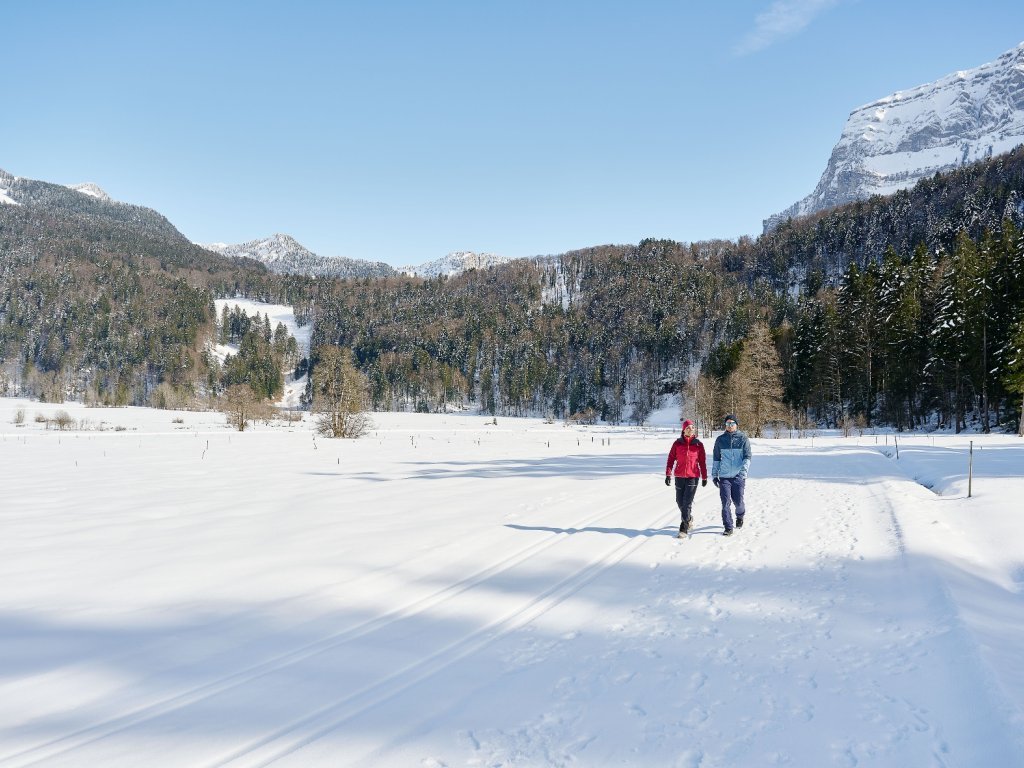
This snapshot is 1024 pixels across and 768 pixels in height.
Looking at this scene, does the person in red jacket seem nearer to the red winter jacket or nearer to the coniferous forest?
the red winter jacket

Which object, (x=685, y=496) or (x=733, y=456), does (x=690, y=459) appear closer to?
(x=685, y=496)

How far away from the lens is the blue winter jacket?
9922mm

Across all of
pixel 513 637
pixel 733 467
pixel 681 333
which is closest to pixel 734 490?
pixel 733 467

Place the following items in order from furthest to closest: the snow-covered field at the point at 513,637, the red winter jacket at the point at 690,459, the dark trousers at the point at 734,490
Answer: the dark trousers at the point at 734,490, the red winter jacket at the point at 690,459, the snow-covered field at the point at 513,637

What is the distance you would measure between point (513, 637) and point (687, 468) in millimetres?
5521

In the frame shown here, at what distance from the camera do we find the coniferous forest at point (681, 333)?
43.1 m

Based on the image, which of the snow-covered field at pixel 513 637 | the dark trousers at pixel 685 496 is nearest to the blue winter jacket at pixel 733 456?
the dark trousers at pixel 685 496

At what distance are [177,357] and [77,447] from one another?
439ft

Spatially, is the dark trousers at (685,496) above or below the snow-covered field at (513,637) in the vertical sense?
above

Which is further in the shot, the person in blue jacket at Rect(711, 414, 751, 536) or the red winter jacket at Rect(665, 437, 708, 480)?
the person in blue jacket at Rect(711, 414, 751, 536)

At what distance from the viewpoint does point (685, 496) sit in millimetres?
9539

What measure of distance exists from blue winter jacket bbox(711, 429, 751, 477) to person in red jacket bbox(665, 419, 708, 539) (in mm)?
496

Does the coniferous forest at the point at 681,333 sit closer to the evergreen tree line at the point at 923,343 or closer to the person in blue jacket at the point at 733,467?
the evergreen tree line at the point at 923,343

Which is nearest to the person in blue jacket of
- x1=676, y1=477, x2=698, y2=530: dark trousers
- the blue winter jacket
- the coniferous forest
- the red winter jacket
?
the blue winter jacket
